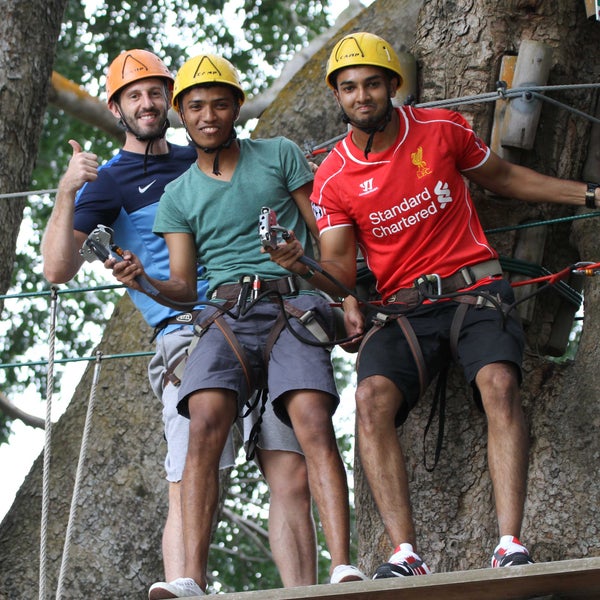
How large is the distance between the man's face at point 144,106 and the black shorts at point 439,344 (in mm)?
1272

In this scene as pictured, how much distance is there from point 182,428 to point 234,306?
18.3 inches

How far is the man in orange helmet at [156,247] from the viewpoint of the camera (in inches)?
160

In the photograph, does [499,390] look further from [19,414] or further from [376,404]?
[19,414]

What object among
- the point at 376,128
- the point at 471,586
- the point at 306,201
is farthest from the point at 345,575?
the point at 376,128

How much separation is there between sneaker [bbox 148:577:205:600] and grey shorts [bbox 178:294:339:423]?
0.65 metres

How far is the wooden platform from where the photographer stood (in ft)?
10.5

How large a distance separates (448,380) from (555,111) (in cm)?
117

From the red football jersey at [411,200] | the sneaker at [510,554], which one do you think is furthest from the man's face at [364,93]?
the sneaker at [510,554]

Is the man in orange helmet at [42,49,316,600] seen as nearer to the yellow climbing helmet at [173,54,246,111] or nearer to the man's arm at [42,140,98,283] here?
the man's arm at [42,140,98,283]

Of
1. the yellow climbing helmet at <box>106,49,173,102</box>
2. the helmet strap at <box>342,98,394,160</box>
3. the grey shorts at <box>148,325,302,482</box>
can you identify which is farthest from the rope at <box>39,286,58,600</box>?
the helmet strap at <box>342,98,394,160</box>

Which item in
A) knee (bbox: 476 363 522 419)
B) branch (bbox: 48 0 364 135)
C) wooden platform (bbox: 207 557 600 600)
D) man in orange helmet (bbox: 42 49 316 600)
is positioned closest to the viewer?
wooden platform (bbox: 207 557 600 600)

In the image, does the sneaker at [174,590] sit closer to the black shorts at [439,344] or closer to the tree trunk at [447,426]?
the black shorts at [439,344]

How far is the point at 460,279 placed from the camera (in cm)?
415

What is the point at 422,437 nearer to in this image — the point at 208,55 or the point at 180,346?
the point at 180,346
